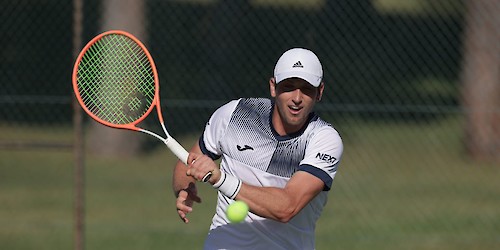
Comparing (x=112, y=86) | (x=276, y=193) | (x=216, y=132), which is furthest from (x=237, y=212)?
(x=112, y=86)

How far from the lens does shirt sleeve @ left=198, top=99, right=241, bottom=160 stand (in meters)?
5.33

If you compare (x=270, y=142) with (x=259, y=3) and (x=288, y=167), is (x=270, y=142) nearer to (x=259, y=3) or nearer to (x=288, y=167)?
(x=288, y=167)

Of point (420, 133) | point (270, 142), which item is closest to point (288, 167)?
point (270, 142)

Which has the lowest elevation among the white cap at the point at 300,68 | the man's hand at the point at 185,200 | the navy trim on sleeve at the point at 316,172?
the man's hand at the point at 185,200

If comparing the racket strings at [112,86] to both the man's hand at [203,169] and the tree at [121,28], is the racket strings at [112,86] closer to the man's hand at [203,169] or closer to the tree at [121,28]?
the man's hand at [203,169]

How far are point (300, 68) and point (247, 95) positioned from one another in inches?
187

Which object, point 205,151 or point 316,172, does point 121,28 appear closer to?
point 205,151

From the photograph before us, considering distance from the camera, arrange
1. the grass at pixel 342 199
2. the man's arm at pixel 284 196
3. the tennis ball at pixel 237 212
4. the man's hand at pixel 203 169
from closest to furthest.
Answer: the tennis ball at pixel 237 212 → the man's hand at pixel 203 169 → the man's arm at pixel 284 196 → the grass at pixel 342 199

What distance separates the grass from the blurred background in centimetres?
2

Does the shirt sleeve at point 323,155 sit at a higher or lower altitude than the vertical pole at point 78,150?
lower

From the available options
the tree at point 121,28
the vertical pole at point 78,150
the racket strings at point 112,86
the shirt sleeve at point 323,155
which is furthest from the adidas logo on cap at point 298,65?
the tree at point 121,28

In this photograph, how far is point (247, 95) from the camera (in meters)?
9.65

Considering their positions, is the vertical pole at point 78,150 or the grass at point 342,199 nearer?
the vertical pole at point 78,150

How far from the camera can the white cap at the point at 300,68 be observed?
193 inches
